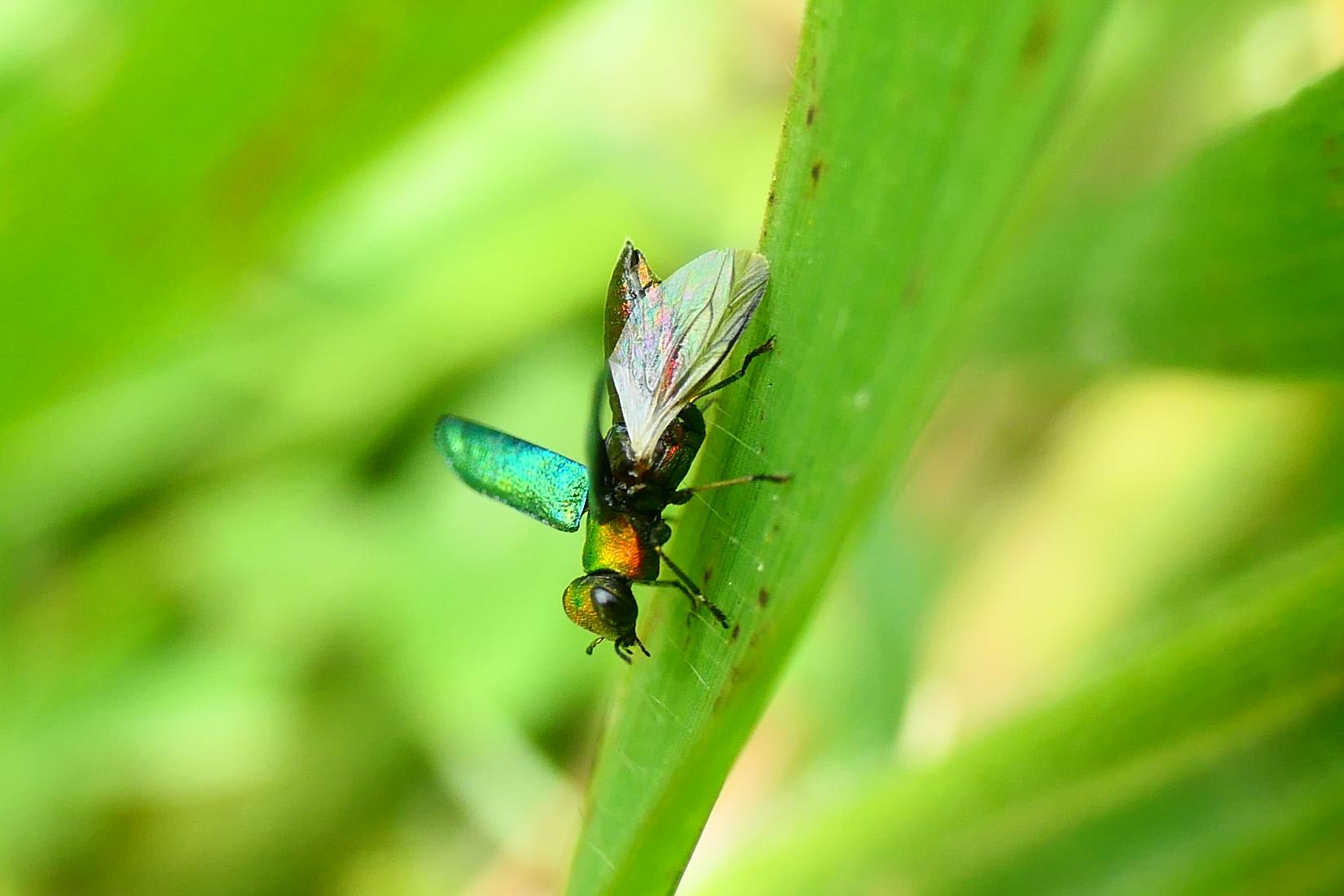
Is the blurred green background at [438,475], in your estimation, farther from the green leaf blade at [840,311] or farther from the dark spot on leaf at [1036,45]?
the dark spot on leaf at [1036,45]

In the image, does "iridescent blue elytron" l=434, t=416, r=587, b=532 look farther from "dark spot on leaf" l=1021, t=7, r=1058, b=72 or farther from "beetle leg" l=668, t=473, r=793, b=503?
"dark spot on leaf" l=1021, t=7, r=1058, b=72

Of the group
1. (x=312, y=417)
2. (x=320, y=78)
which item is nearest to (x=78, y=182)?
(x=320, y=78)

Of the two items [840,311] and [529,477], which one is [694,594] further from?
[529,477]

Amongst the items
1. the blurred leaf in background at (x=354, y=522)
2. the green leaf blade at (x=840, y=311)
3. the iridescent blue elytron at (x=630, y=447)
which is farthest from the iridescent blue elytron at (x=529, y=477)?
the blurred leaf in background at (x=354, y=522)

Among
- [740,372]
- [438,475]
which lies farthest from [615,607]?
[438,475]

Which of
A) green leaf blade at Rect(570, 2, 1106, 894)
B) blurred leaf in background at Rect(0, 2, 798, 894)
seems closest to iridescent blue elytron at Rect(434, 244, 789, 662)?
green leaf blade at Rect(570, 2, 1106, 894)

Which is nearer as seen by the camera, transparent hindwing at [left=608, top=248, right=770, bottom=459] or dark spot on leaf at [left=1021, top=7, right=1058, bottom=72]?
dark spot on leaf at [left=1021, top=7, right=1058, bottom=72]
